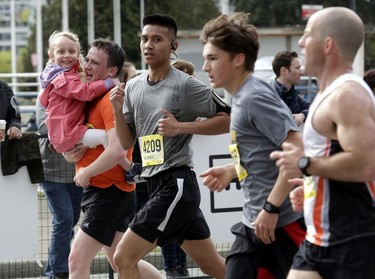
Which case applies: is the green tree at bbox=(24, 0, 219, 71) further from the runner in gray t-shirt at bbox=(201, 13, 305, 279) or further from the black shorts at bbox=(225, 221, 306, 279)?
the black shorts at bbox=(225, 221, 306, 279)

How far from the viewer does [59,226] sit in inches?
349

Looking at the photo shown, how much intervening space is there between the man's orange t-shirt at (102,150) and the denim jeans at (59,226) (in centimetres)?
163

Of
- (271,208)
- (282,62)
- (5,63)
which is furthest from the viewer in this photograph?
(5,63)

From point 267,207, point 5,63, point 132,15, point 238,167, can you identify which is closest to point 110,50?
point 238,167

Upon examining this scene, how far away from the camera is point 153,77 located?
22.5ft

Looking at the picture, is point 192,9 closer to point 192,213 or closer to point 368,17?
point 368,17

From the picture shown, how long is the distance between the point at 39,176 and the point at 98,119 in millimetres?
1646

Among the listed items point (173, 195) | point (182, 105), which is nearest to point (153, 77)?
point (182, 105)

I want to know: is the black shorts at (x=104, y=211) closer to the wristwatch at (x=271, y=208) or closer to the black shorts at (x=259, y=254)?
the black shorts at (x=259, y=254)

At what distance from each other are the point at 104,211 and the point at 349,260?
2724 millimetres

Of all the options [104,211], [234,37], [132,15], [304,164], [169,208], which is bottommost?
[132,15]

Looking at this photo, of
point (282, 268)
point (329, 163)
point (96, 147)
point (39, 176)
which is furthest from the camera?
point (39, 176)

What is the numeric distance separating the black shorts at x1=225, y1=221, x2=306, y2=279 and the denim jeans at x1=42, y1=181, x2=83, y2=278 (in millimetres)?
3425

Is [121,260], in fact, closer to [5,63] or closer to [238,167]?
[238,167]
